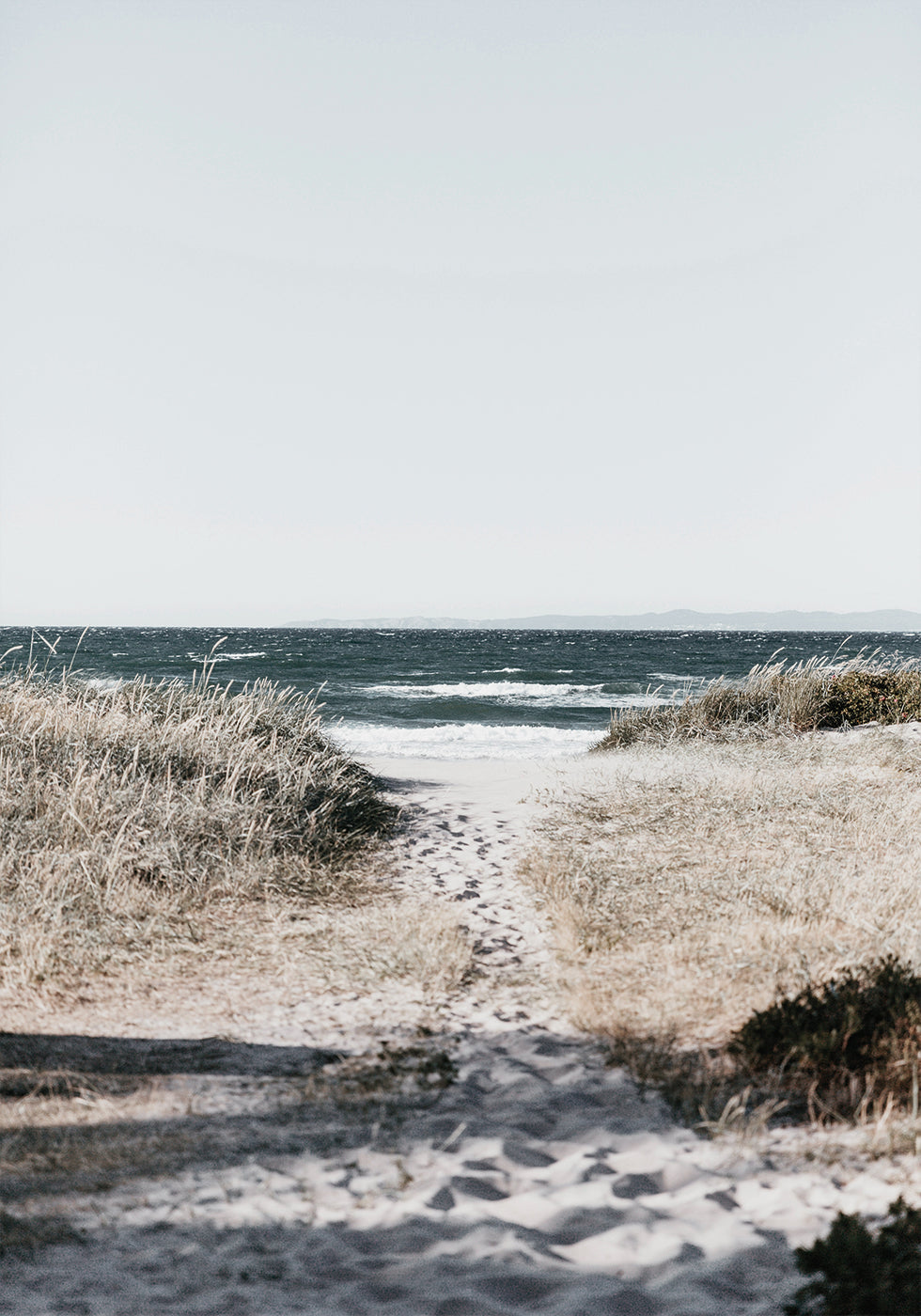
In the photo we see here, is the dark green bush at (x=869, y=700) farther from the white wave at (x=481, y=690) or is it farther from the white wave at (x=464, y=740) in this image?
the white wave at (x=481, y=690)

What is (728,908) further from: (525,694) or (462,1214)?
(525,694)

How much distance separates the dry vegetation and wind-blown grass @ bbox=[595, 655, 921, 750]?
279 centimetres

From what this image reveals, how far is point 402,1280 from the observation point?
8.96 feet

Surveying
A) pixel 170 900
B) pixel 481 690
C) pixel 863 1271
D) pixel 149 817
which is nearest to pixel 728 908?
pixel 863 1271

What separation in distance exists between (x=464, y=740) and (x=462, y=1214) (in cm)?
1844

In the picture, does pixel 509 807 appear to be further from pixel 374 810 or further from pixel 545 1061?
pixel 545 1061

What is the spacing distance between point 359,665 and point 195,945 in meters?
39.1

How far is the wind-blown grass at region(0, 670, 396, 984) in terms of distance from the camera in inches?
240

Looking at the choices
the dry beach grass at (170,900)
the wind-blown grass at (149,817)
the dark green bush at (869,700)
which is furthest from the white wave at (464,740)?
the dry beach grass at (170,900)

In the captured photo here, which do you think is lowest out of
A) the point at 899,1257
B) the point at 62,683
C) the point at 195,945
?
the point at 195,945

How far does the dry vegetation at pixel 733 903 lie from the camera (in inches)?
157

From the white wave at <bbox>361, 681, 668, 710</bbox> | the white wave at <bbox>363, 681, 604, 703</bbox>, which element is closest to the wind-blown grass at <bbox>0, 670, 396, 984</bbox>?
the white wave at <bbox>361, 681, 668, 710</bbox>

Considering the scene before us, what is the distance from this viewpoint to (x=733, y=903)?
6363 millimetres

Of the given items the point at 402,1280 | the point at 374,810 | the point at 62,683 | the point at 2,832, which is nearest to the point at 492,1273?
the point at 402,1280
